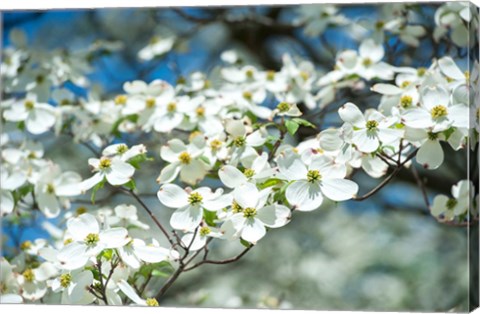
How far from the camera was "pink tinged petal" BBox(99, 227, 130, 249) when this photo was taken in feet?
5.20

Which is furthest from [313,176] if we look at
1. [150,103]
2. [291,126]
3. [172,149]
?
[150,103]

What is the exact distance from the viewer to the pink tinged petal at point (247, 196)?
1.56 metres

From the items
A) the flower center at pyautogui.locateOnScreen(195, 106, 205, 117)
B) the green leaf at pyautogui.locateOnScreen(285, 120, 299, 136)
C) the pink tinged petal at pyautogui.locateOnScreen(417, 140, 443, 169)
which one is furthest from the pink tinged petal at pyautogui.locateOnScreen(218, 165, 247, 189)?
the flower center at pyautogui.locateOnScreen(195, 106, 205, 117)

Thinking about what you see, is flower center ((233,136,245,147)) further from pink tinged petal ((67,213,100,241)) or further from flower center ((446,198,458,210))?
flower center ((446,198,458,210))

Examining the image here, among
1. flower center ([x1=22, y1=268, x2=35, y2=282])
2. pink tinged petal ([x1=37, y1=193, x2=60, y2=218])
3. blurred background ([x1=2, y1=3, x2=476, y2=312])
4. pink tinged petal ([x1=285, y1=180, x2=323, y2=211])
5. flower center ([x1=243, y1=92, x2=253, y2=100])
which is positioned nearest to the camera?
pink tinged petal ([x1=285, y1=180, x2=323, y2=211])

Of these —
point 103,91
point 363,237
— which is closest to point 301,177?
point 103,91

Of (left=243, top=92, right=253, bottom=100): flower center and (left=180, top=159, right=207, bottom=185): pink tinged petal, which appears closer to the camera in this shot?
(left=180, top=159, right=207, bottom=185): pink tinged petal

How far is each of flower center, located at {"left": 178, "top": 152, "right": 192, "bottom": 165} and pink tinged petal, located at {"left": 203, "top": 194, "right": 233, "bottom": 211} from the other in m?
0.18

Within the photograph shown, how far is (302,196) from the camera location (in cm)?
155

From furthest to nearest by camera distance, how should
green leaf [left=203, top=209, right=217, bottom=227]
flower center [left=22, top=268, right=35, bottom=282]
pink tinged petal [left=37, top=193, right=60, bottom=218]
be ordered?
1. pink tinged petal [left=37, top=193, right=60, bottom=218]
2. flower center [left=22, top=268, right=35, bottom=282]
3. green leaf [left=203, top=209, right=217, bottom=227]

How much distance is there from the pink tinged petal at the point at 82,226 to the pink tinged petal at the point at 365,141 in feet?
1.55

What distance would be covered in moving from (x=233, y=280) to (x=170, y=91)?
1.17m

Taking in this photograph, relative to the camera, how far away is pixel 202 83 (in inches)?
92.1

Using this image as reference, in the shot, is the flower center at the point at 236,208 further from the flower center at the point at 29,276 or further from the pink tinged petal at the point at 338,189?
the flower center at the point at 29,276
